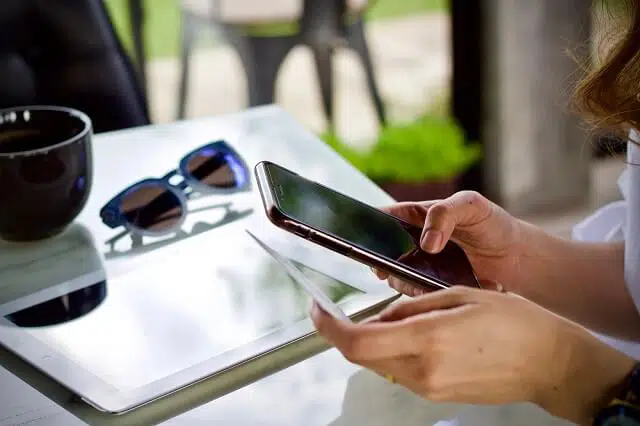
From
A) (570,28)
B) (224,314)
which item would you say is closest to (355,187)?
(224,314)

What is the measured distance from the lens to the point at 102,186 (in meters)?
0.89

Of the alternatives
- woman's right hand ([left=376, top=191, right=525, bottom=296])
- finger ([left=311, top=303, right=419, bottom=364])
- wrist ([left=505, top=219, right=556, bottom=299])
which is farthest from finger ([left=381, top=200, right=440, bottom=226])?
finger ([left=311, top=303, right=419, bottom=364])

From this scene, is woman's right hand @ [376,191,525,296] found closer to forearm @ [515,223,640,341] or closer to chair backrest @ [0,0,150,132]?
forearm @ [515,223,640,341]

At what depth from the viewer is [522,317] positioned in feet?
1.87

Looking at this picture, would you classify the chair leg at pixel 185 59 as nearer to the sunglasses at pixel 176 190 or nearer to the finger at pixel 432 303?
the sunglasses at pixel 176 190

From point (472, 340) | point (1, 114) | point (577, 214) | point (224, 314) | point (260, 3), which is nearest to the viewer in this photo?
point (472, 340)

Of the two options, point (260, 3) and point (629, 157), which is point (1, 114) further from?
point (260, 3)

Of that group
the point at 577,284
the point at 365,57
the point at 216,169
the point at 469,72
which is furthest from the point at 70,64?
the point at 469,72

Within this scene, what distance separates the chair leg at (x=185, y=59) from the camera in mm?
1948

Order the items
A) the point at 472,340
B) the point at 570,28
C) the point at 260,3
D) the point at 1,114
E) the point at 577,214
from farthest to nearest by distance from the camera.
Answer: the point at 577,214 → the point at 570,28 → the point at 260,3 → the point at 1,114 → the point at 472,340

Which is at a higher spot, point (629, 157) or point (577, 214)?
point (629, 157)

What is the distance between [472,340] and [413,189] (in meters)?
1.33

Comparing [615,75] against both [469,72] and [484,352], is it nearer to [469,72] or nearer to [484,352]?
[484,352]

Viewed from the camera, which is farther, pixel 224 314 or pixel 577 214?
pixel 577 214
